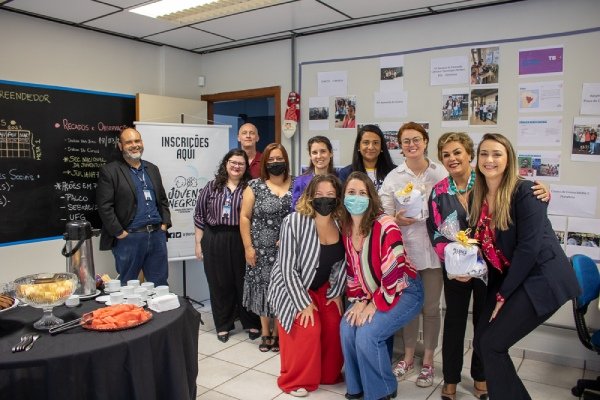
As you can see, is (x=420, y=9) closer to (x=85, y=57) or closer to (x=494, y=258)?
(x=494, y=258)

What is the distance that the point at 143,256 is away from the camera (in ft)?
12.7

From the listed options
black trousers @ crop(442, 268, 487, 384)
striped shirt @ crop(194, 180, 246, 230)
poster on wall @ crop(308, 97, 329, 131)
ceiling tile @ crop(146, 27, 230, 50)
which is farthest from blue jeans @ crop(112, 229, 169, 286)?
black trousers @ crop(442, 268, 487, 384)

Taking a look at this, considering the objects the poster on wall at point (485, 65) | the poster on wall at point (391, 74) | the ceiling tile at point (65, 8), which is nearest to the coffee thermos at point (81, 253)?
the ceiling tile at point (65, 8)

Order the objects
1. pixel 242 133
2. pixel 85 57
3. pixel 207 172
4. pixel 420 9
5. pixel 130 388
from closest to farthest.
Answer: pixel 130 388 < pixel 420 9 < pixel 242 133 < pixel 85 57 < pixel 207 172

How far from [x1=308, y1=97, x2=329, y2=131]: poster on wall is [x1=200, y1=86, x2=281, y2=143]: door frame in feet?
1.18

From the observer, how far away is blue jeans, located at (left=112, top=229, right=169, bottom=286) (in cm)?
381

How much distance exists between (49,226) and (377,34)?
10.3ft

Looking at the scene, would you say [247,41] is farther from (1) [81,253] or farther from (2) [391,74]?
(1) [81,253]

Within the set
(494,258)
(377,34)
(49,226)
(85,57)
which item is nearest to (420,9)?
(377,34)

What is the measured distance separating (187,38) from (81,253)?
283 cm

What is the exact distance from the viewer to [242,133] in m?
3.86

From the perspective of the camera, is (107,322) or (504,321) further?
(504,321)

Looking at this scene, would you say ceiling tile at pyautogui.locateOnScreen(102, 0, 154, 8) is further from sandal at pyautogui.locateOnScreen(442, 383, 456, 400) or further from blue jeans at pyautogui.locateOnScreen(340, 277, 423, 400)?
sandal at pyautogui.locateOnScreen(442, 383, 456, 400)

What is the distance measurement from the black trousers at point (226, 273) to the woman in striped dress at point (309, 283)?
823 millimetres
